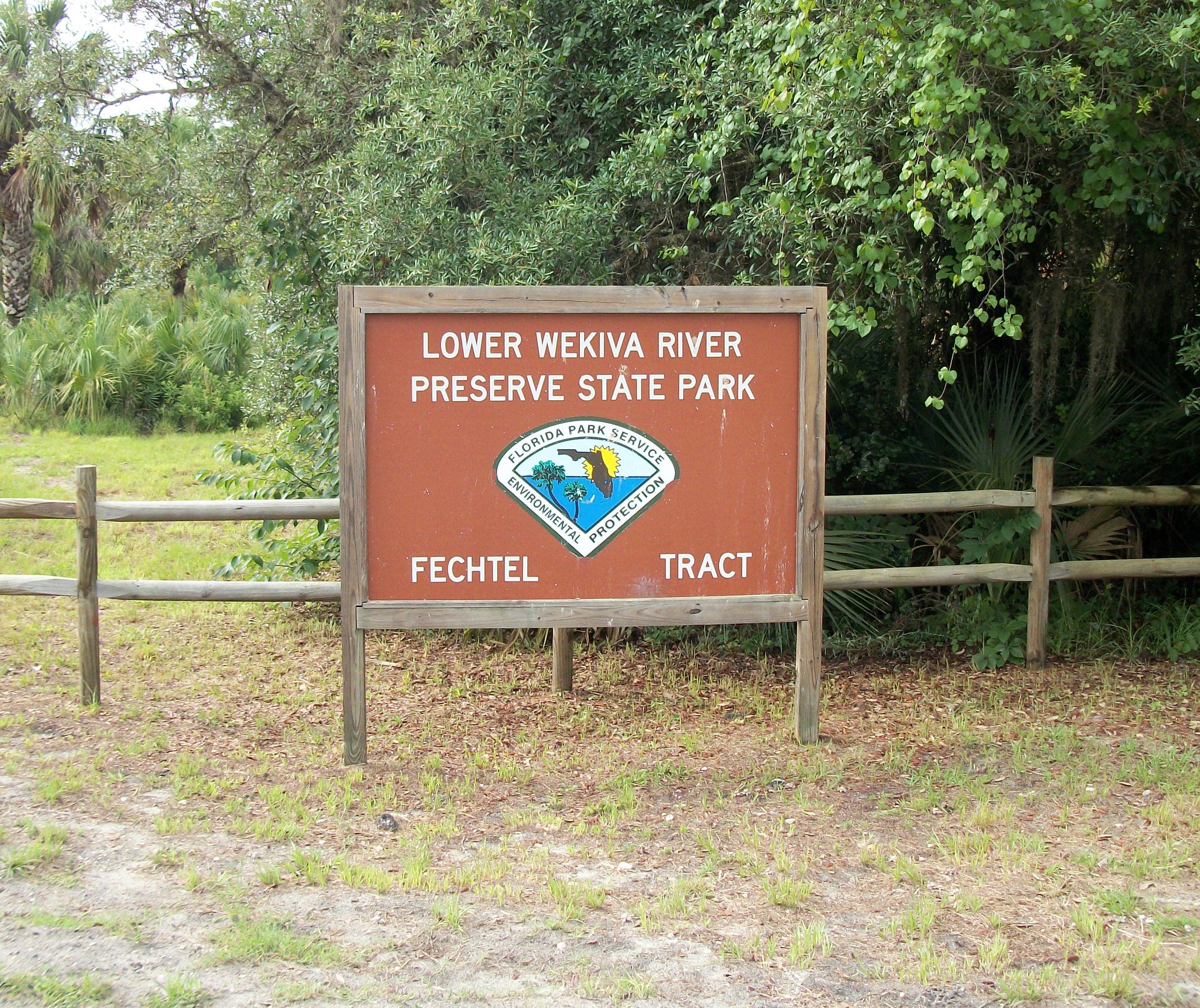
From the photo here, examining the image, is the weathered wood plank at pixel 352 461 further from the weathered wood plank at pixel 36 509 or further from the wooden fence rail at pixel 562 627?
the weathered wood plank at pixel 36 509

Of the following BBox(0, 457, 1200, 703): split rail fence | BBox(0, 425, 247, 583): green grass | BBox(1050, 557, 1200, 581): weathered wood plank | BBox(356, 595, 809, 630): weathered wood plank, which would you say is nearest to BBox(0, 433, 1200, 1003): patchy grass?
BBox(0, 457, 1200, 703): split rail fence

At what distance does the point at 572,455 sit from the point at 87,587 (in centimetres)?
289

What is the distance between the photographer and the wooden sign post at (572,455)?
550 cm

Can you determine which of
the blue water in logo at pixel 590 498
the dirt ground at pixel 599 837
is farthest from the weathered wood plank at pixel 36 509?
the blue water in logo at pixel 590 498

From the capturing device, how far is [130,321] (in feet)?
64.4

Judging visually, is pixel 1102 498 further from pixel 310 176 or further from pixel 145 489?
pixel 145 489

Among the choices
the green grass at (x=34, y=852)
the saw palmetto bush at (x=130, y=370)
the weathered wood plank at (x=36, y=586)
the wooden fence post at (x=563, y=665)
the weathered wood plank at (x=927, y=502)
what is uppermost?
the saw palmetto bush at (x=130, y=370)

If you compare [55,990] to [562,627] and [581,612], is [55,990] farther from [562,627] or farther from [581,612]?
[562,627]

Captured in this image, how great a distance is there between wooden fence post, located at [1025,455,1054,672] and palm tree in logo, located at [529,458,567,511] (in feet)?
10.7

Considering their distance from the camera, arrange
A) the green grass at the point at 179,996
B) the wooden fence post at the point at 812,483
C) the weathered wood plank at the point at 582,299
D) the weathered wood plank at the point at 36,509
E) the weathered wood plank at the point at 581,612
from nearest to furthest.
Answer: the green grass at the point at 179,996 < the weathered wood plank at the point at 582,299 < the weathered wood plank at the point at 581,612 < the wooden fence post at the point at 812,483 < the weathered wood plank at the point at 36,509

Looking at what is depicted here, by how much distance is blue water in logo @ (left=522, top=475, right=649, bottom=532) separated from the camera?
5.61 metres

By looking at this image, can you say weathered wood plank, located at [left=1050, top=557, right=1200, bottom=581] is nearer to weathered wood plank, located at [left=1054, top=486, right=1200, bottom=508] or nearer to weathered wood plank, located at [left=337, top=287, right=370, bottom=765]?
weathered wood plank, located at [left=1054, top=486, right=1200, bottom=508]

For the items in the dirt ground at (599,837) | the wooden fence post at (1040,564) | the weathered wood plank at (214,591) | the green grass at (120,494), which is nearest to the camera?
the dirt ground at (599,837)

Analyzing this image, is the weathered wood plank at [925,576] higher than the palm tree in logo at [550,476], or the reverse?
the palm tree in logo at [550,476]
